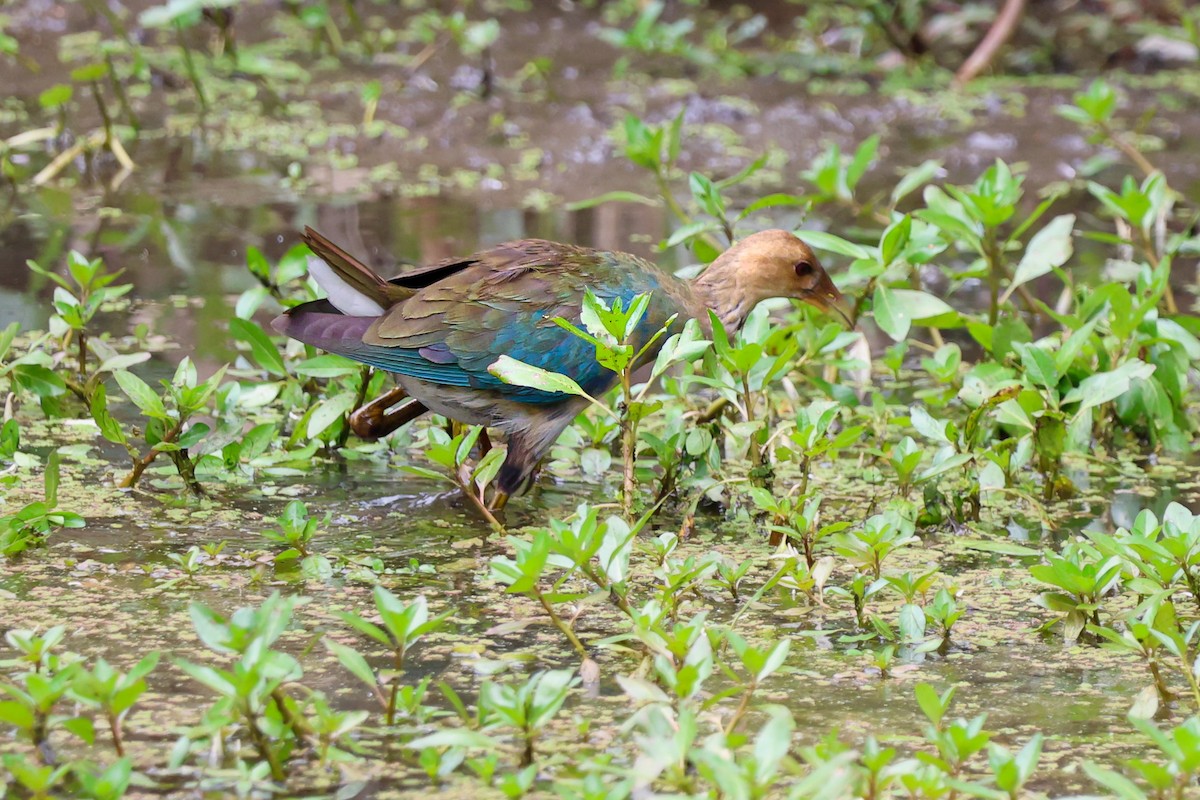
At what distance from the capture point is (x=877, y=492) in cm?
432

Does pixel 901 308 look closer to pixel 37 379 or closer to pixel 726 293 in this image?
pixel 726 293

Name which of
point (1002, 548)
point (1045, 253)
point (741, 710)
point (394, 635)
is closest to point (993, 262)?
point (1045, 253)

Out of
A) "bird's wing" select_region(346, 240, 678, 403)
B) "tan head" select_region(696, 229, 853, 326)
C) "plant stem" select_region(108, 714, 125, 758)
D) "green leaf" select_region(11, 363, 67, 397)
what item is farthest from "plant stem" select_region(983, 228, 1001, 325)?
"plant stem" select_region(108, 714, 125, 758)

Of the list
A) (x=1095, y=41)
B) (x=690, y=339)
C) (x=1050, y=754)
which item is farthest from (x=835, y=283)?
(x=1095, y=41)

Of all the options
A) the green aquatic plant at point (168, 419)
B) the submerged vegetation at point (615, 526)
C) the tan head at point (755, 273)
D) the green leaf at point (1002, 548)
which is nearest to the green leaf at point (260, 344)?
the submerged vegetation at point (615, 526)

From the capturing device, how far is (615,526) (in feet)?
10.1

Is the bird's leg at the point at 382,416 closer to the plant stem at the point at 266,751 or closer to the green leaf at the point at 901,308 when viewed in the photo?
the green leaf at the point at 901,308

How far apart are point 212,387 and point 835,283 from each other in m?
2.02

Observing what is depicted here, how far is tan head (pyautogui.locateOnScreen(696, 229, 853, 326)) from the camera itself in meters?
4.52

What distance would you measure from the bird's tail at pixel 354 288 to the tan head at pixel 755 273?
988mm

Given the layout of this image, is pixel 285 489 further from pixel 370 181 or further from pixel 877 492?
pixel 370 181

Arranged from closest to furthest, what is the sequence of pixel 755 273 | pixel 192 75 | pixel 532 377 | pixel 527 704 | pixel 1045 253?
pixel 527 704 < pixel 532 377 < pixel 755 273 < pixel 1045 253 < pixel 192 75

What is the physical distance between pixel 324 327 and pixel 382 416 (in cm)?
40

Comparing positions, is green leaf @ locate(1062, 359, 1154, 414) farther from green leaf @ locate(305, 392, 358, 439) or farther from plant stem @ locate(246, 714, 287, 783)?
plant stem @ locate(246, 714, 287, 783)
